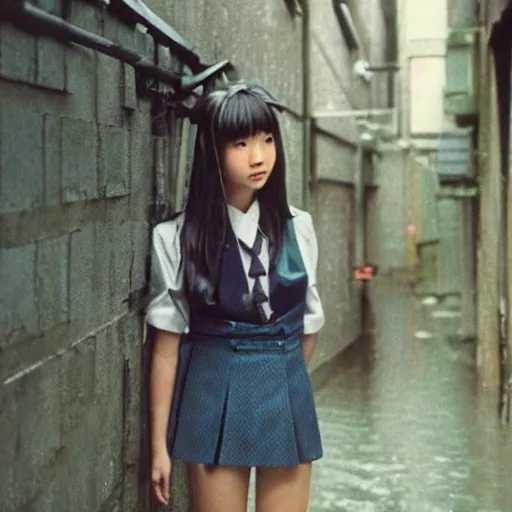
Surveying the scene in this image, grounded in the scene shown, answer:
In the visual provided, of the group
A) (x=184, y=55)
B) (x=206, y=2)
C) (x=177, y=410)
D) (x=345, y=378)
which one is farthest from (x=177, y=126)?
(x=345, y=378)

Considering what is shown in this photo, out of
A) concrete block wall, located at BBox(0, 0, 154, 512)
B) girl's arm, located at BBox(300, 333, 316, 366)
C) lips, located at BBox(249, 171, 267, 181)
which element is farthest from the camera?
girl's arm, located at BBox(300, 333, 316, 366)

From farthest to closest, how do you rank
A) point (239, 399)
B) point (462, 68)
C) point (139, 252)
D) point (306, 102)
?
1. point (462, 68)
2. point (306, 102)
3. point (139, 252)
4. point (239, 399)

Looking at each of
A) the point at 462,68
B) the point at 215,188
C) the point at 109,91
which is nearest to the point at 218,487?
the point at 215,188

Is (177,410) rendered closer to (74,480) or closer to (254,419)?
(254,419)

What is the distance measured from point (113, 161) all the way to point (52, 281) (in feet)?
2.13

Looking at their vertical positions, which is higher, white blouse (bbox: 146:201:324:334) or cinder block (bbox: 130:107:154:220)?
cinder block (bbox: 130:107:154:220)

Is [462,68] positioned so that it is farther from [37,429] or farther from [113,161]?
[37,429]

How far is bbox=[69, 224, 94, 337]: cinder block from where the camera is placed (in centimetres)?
250

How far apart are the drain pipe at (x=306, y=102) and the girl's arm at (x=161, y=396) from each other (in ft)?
16.8

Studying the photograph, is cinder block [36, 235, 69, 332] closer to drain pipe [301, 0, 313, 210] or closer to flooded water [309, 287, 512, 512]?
flooded water [309, 287, 512, 512]

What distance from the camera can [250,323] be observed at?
9.55 feet

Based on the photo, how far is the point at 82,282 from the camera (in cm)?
259

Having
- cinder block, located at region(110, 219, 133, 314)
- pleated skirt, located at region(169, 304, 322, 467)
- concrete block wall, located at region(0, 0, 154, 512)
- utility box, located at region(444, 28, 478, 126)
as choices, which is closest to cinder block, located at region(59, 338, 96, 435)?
concrete block wall, located at region(0, 0, 154, 512)

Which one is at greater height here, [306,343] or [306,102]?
[306,102]
